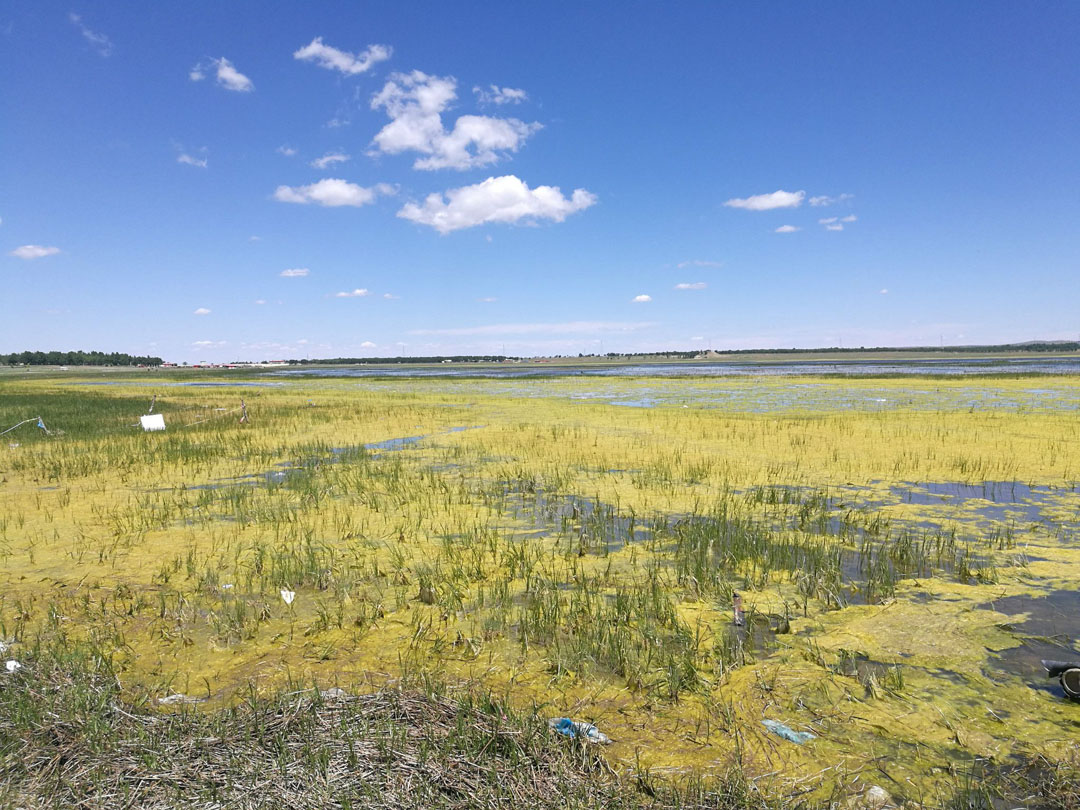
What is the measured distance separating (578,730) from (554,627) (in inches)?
69.4

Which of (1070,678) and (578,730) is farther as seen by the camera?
(1070,678)

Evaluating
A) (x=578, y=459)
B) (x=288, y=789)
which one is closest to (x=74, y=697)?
(x=288, y=789)

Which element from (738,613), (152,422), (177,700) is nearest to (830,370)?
(152,422)

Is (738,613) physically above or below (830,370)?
below

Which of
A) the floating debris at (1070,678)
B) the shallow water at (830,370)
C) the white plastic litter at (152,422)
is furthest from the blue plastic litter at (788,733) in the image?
the shallow water at (830,370)

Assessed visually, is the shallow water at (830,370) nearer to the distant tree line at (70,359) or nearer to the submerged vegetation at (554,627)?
the submerged vegetation at (554,627)

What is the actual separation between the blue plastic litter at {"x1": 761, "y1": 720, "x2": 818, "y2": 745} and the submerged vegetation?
0.16ft

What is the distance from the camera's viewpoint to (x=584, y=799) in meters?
2.96

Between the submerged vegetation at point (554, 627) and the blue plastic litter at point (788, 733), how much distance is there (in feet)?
0.16

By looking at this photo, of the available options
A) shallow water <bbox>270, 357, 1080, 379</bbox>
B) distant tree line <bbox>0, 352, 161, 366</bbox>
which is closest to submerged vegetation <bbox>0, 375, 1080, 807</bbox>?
shallow water <bbox>270, 357, 1080, 379</bbox>

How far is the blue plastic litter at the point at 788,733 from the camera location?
3619 millimetres

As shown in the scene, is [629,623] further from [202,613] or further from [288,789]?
[202,613]

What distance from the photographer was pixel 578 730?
137 inches

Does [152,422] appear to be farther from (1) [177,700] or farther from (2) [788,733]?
(2) [788,733]
